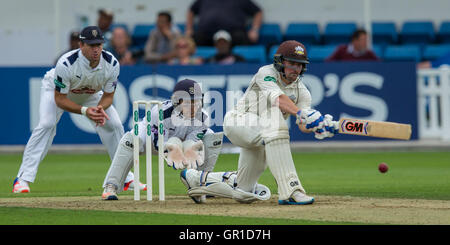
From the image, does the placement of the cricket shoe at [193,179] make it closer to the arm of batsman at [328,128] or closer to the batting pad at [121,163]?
the batting pad at [121,163]

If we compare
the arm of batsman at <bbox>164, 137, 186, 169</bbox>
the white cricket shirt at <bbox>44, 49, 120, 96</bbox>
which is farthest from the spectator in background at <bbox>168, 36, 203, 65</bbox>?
the arm of batsman at <bbox>164, 137, 186, 169</bbox>

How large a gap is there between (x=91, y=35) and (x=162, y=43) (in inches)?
296

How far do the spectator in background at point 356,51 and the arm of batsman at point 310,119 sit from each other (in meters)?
8.62

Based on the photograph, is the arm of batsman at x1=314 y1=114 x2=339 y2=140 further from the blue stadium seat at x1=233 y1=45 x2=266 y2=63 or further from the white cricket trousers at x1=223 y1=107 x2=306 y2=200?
the blue stadium seat at x1=233 y1=45 x2=266 y2=63

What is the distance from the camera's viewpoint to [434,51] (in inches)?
736

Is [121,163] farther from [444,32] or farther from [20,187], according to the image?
[444,32]

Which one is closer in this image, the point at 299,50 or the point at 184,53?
the point at 299,50

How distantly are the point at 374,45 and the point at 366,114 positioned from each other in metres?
3.77

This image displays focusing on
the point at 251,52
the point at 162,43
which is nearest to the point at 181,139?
the point at 162,43

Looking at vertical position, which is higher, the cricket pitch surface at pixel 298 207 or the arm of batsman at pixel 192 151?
the arm of batsman at pixel 192 151

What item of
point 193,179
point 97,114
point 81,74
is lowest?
point 193,179

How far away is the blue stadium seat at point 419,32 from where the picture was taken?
19531 mm

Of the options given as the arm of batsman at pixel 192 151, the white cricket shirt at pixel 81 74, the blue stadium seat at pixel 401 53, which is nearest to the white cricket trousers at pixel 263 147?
the arm of batsman at pixel 192 151

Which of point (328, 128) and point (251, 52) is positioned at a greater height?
point (251, 52)
